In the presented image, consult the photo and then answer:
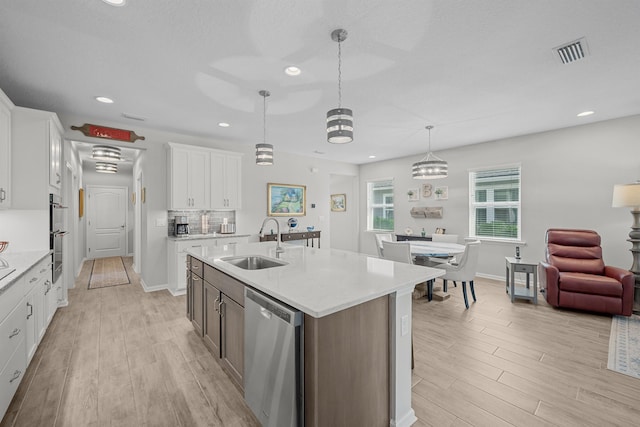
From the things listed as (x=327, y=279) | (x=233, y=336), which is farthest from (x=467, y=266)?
(x=233, y=336)

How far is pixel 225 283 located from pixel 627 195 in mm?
4877

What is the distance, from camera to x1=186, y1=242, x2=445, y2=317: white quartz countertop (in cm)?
136

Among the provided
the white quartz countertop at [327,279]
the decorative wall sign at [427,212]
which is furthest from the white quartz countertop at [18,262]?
the decorative wall sign at [427,212]

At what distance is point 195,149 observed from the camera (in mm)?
4766

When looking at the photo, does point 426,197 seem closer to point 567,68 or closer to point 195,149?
point 567,68

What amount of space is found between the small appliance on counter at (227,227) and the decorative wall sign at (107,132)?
6.43ft

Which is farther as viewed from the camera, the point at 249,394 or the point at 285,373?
the point at 249,394

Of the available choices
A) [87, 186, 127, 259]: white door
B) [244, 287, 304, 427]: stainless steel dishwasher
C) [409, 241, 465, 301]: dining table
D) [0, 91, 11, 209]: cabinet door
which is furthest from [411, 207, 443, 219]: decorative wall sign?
[87, 186, 127, 259]: white door

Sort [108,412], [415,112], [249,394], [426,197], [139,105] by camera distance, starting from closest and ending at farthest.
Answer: [249,394] → [108,412] → [139,105] → [415,112] → [426,197]

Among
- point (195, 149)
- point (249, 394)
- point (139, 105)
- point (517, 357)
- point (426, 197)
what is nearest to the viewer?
point (249, 394)

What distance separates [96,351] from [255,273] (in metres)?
2.07

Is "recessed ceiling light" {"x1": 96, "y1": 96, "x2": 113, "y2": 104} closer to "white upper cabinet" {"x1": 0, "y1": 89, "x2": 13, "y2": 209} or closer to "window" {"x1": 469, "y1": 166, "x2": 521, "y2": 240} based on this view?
"white upper cabinet" {"x1": 0, "y1": 89, "x2": 13, "y2": 209}

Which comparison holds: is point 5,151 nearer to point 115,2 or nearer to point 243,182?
point 115,2

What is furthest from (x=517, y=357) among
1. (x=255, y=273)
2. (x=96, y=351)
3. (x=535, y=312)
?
(x=96, y=351)
